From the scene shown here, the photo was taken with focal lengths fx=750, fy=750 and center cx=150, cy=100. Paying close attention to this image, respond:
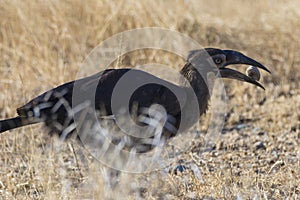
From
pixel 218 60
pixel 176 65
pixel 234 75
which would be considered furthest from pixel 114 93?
pixel 176 65

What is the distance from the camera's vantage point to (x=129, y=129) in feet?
18.4

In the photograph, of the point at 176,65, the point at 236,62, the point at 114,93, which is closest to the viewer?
the point at 114,93

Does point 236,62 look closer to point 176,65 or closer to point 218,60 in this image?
point 218,60

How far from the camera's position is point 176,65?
8.38m

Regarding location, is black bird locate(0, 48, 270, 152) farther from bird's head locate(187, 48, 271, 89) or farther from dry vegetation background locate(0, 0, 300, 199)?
dry vegetation background locate(0, 0, 300, 199)

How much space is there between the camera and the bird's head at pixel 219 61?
6047 millimetres

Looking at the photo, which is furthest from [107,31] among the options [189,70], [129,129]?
[129,129]

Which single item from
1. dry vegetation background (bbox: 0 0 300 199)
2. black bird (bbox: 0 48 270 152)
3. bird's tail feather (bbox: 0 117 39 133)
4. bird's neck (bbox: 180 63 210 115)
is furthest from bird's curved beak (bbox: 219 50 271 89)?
bird's tail feather (bbox: 0 117 39 133)

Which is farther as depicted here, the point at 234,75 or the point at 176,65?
the point at 176,65

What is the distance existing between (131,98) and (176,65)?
9.00ft

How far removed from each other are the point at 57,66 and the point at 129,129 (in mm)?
2921

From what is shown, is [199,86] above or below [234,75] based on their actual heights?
below

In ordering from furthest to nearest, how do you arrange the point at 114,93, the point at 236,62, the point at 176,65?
the point at 176,65 → the point at 236,62 → the point at 114,93

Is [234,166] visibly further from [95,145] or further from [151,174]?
[95,145]
